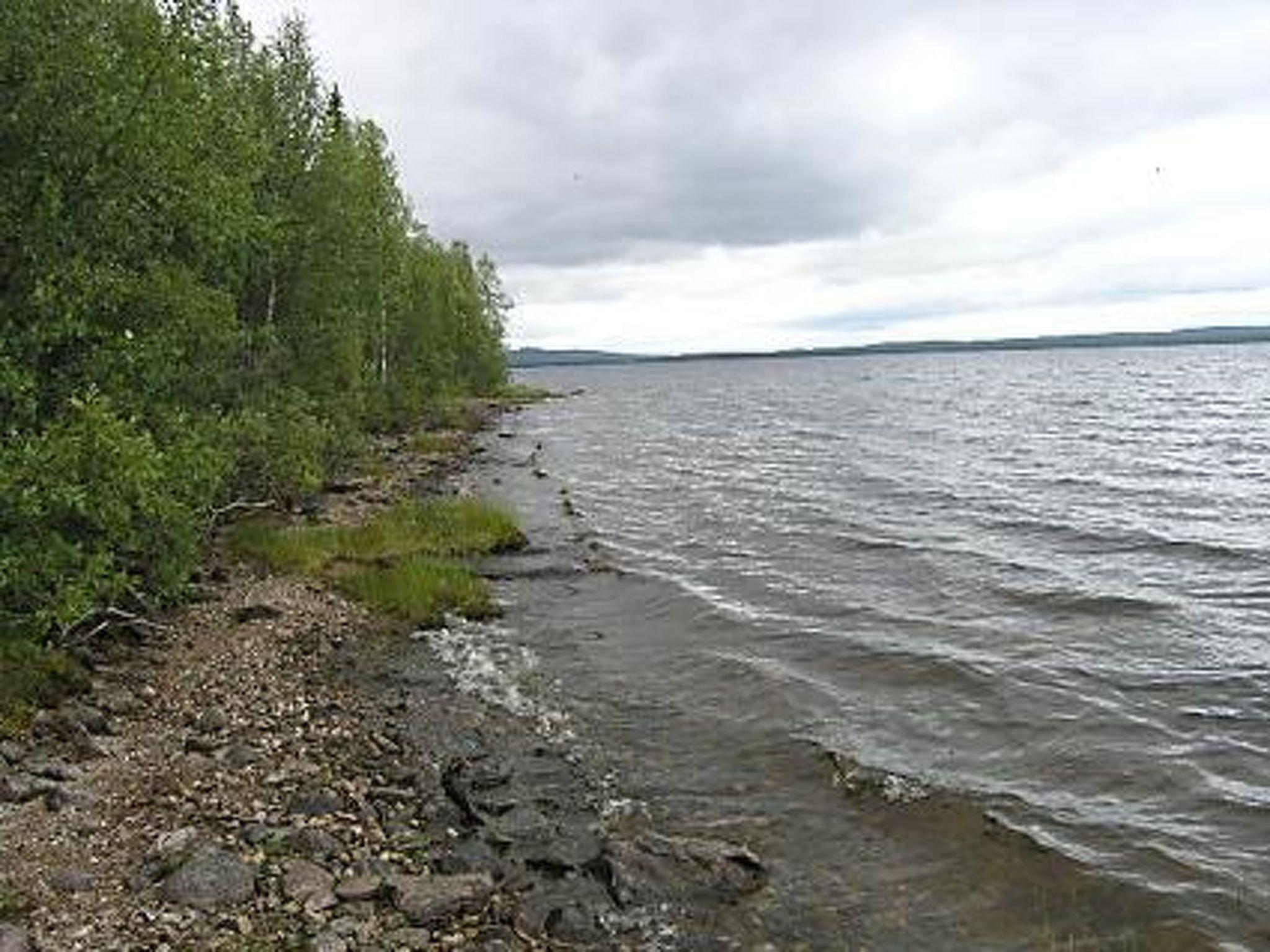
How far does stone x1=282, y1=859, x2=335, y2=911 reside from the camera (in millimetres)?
11258

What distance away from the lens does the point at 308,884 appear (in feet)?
38.0

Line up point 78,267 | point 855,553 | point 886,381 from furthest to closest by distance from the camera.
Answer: point 886,381 → point 855,553 → point 78,267

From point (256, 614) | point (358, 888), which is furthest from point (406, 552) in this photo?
point (358, 888)

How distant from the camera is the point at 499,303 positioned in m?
Result: 113

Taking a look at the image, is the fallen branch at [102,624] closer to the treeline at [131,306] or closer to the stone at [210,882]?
the treeline at [131,306]

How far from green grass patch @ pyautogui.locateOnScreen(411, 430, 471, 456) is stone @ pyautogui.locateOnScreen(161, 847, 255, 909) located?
47.7m

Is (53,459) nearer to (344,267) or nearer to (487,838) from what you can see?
(487,838)

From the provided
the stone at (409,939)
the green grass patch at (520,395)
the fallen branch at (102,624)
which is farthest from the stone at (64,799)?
the green grass patch at (520,395)

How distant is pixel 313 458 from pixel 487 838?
18374mm

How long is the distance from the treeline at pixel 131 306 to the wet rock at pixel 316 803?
12.6 feet

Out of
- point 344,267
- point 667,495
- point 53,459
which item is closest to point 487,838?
point 53,459

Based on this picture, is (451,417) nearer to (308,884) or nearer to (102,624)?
(102,624)

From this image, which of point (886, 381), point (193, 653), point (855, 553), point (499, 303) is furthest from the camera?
point (886, 381)

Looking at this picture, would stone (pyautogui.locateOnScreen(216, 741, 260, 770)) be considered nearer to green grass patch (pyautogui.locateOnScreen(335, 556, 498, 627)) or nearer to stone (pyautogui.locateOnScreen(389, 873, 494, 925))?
stone (pyautogui.locateOnScreen(389, 873, 494, 925))
